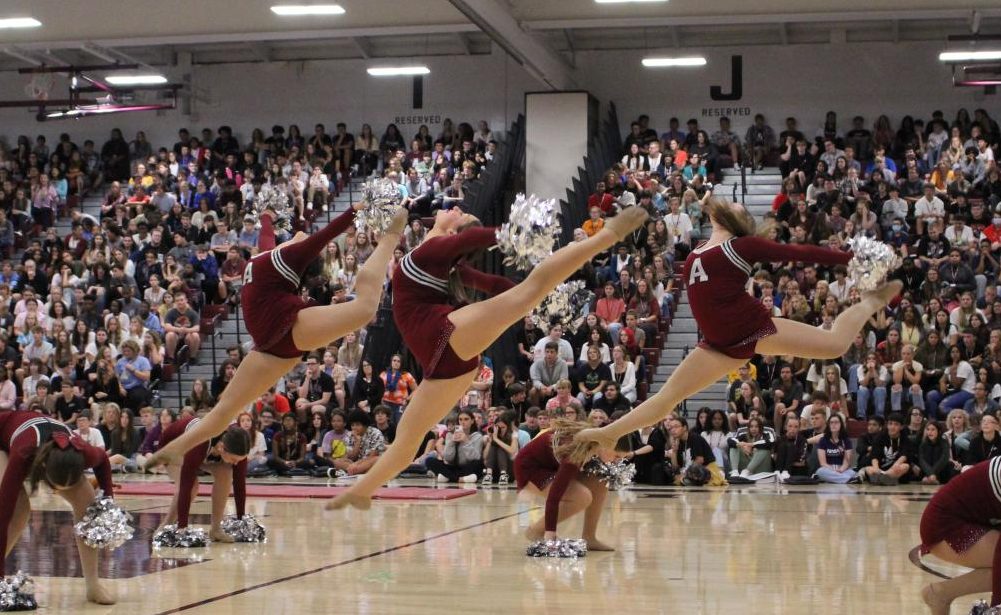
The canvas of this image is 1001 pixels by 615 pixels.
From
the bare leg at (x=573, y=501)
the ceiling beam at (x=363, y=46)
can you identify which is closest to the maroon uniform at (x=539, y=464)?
the bare leg at (x=573, y=501)

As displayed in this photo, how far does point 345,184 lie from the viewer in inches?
952

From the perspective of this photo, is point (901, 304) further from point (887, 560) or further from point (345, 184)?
point (345, 184)

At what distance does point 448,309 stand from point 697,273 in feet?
4.60

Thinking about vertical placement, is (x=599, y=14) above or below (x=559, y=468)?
above

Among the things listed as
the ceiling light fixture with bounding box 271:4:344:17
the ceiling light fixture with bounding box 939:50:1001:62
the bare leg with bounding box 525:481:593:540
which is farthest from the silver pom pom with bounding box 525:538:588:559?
the ceiling light fixture with bounding box 939:50:1001:62

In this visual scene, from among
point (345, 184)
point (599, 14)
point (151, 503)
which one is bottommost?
point (151, 503)

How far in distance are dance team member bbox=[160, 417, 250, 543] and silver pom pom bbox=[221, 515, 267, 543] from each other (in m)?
0.05

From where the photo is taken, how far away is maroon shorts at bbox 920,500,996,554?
21.3 feet

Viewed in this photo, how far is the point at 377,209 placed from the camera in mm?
6727

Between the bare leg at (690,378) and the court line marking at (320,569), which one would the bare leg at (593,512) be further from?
the bare leg at (690,378)

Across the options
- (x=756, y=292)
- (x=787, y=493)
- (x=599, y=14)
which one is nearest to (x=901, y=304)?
(x=756, y=292)

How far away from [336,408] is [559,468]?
7058 millimetres

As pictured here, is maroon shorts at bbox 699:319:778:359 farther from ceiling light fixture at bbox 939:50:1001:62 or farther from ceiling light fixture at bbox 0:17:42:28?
ceiling light fixture at bbox 0:17:42:28

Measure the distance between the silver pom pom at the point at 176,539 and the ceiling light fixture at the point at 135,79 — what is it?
687 inches
